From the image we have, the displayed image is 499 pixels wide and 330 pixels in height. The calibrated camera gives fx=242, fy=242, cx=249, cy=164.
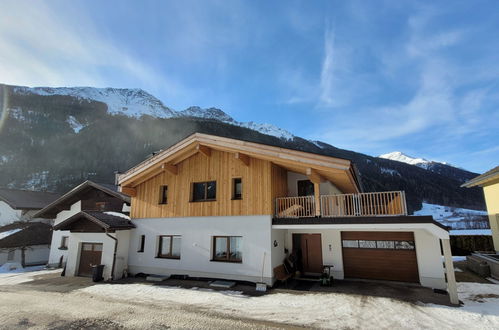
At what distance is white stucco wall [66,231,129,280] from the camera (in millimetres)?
13266

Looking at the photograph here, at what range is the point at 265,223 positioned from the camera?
11.0 meters

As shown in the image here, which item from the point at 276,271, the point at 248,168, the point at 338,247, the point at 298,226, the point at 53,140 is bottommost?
the point at 276,271

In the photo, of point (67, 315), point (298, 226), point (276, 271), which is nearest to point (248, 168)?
point (298, 226)

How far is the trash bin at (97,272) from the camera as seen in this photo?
41.2 feet

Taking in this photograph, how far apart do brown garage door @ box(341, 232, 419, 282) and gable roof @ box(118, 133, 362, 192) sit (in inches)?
118

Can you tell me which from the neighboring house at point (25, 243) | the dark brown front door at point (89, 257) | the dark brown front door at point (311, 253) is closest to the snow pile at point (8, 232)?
the neighboring house at point (25, 243)

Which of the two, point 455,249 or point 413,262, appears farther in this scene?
point 455,249

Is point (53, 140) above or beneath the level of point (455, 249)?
above

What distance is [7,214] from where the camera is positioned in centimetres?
2527

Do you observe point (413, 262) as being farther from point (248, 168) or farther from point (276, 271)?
point (248, 168)

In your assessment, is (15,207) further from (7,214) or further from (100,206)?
(100,206)

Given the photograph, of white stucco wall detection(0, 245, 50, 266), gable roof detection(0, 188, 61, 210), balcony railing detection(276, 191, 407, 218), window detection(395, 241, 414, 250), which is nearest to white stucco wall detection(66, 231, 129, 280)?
balcony railing detection(276, 191, 407, 218)

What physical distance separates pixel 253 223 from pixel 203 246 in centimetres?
304

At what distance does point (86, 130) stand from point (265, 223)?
82.6 m
